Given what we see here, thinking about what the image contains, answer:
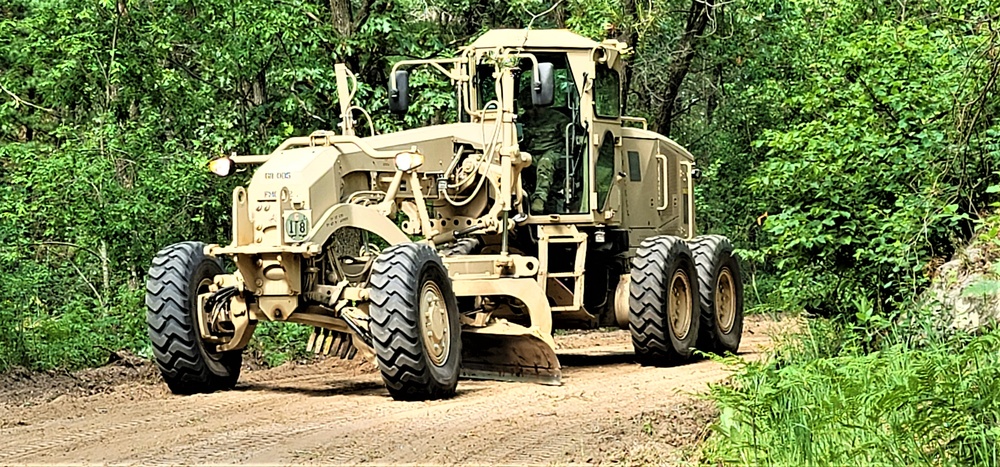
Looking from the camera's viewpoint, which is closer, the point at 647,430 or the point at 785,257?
the point at 647,430

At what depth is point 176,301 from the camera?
1067cm

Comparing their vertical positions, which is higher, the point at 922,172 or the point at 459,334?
the point at 922,172

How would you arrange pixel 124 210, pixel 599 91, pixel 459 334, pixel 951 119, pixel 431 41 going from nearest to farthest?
1. pixel 951 119
2. pixel 459 334
3. pixel 599 91
4. pixel 124 210
5. pixel 431 41

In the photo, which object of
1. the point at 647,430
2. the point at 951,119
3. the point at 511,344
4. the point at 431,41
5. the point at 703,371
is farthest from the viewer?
the point at 431,41

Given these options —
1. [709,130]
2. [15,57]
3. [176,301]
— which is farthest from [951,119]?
[709,130]

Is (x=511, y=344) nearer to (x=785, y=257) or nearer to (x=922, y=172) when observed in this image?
(x=785, y=257)

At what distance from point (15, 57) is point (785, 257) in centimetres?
1203

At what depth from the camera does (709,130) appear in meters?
28.1

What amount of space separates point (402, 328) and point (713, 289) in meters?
5.01

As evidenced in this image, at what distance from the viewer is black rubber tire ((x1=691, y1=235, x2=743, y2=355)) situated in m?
14.1

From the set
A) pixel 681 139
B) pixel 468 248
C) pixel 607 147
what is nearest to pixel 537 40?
pixel 607 147

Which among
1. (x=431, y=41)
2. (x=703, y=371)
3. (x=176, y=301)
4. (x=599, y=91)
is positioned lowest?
(x=703, y=371)

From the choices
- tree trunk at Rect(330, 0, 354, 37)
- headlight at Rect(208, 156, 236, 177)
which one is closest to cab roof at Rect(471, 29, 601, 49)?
headlight at Rect(208, 156, 236, 177)

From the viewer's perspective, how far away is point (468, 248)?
12719 millimetres
